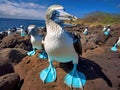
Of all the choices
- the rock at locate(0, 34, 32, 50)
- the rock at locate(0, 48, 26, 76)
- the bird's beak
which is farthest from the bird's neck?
the rock at locate(0, 34, 32, 50)

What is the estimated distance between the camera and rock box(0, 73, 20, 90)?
193 inches

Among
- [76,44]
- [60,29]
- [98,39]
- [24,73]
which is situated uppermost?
[60,29]

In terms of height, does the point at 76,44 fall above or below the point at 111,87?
above

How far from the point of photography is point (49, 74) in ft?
15.5

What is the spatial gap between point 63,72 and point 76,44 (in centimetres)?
72

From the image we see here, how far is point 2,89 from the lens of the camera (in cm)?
487

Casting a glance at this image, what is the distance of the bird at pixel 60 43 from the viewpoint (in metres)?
4.30

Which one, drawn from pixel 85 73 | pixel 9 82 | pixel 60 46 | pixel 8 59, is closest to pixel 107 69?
pixel 85 73

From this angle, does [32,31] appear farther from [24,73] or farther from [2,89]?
[2,89]

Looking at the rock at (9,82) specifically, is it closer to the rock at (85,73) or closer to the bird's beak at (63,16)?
the rock at (85,73)

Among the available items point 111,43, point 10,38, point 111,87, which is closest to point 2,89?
point 111,87

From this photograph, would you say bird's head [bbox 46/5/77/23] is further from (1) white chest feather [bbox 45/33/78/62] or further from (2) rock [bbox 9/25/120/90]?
(2) rock [bbox 9/25/120/90]

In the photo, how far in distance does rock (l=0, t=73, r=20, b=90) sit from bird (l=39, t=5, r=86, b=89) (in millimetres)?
842

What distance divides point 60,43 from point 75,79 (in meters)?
0.90
